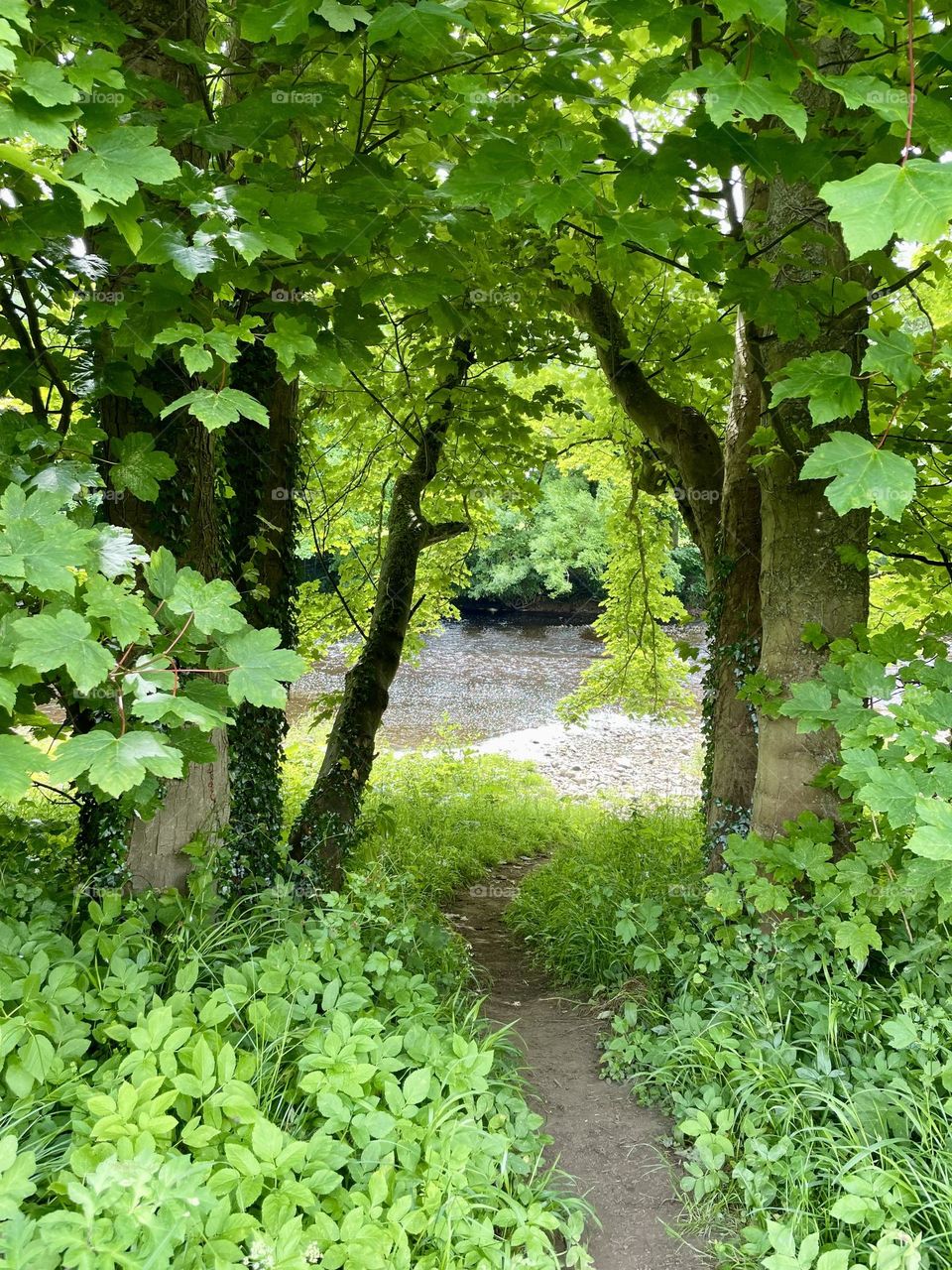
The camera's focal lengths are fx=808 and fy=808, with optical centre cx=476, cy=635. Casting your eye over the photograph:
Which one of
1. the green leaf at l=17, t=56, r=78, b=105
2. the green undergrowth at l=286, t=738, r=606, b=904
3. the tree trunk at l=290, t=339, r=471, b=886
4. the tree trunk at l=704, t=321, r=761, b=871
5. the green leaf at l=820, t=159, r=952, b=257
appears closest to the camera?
the green leaf at l=820, t=159, r=952, b=257

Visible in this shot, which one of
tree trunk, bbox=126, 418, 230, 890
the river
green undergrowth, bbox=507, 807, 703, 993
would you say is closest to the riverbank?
the river

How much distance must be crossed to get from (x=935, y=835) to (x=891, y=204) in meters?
1.22

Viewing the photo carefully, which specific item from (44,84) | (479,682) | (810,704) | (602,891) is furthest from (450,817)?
(479,682)

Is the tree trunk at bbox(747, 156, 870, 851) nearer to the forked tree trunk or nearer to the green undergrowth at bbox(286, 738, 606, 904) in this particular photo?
the forked tree trunk

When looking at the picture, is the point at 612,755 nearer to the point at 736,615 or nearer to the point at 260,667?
the point at 736,615

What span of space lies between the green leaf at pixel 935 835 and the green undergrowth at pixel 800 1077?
99 centimetres

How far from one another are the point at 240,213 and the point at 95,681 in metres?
1.08

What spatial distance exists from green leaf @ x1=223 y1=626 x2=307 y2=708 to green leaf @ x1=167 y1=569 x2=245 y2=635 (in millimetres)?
44

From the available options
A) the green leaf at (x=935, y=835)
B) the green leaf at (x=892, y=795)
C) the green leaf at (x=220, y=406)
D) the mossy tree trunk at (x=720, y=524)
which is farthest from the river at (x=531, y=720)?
the green leaf at (x=220, y=406)

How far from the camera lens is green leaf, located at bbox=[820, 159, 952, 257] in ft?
4.17

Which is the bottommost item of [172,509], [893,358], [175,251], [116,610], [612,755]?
[612,755]

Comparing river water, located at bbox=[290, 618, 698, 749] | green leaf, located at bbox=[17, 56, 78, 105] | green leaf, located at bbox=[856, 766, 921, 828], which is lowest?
river water, located at bbox=[290, 618, 698, 749]

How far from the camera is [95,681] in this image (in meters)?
1.45

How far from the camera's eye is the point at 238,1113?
1857 mm
